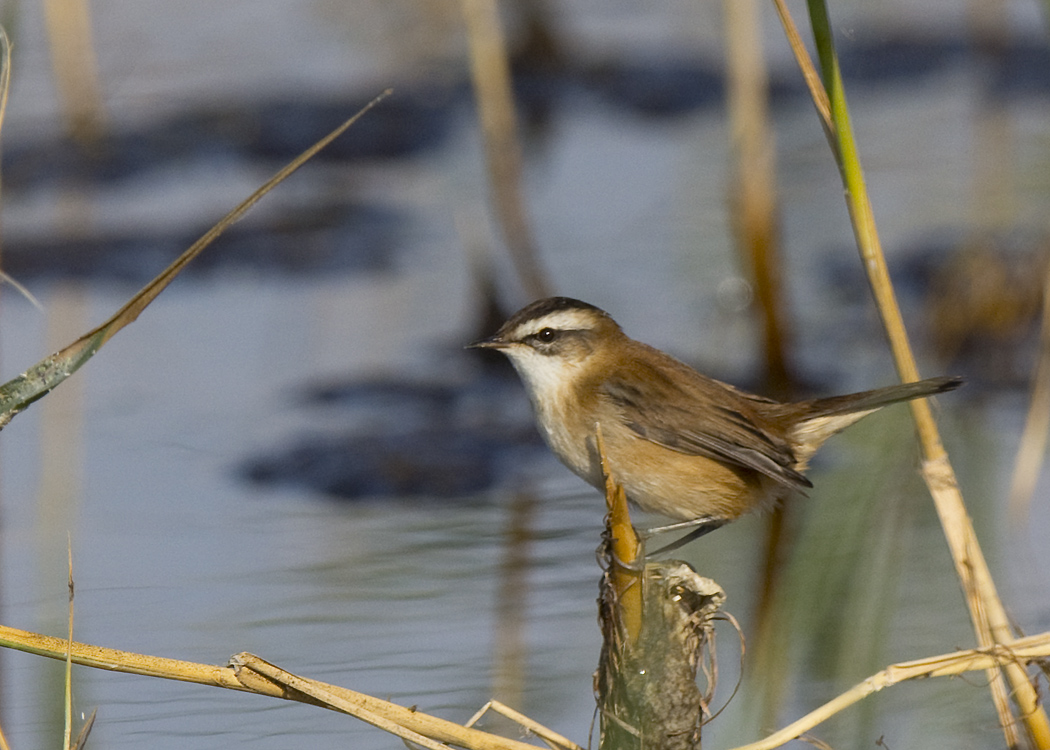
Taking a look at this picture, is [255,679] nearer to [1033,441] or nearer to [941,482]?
[941,482]

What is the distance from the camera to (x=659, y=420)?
5062mm

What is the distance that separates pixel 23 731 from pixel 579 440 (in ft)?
7.23

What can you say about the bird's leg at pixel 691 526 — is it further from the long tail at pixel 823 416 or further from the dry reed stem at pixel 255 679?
the dry reed stem at pixel 255 679

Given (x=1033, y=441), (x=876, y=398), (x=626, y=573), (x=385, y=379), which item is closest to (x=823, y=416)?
(x=876, y=398)

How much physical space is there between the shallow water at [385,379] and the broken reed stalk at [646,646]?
16cm

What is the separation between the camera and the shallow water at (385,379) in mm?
5895

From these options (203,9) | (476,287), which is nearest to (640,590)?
(476,287)

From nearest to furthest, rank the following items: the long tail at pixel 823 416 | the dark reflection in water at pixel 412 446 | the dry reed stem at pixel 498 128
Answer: the long tail at pixel 823 416 → the dark reflection in water at pixel 412 446 → the dry reed stem at pixel 498 128

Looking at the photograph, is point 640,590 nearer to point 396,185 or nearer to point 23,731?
point 23,731

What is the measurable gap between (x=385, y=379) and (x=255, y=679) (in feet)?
19.1

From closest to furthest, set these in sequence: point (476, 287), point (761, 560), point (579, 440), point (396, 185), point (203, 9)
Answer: point (579, 440) < point (761, 560) < point (476, 287) < point (396, 185) < point (203, 9)

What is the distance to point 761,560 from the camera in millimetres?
7102

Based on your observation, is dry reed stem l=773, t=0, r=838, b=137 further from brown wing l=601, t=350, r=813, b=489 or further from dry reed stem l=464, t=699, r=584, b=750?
dry reed stem l=464, t=699, r=584, b=750

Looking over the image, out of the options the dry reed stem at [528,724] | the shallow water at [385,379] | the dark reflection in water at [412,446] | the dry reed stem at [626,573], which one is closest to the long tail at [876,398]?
the shallow water at [385,379]
